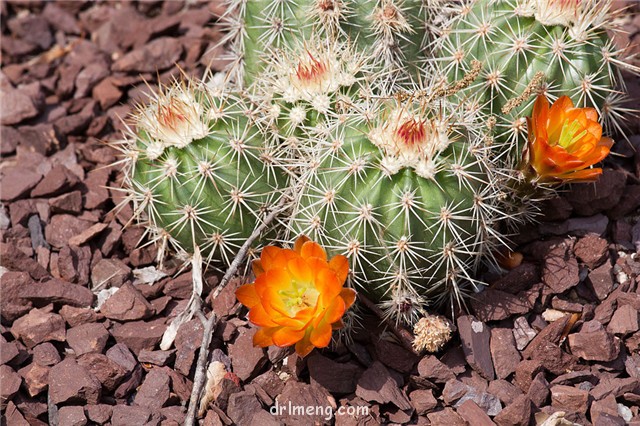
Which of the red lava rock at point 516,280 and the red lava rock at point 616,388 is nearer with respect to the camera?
the red lava rock at point 616,388

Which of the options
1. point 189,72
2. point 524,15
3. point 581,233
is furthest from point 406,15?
point 189,72

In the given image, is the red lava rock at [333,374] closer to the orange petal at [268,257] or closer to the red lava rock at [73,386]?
the orange petal at [268,257]

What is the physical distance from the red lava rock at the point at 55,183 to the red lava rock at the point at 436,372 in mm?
2485

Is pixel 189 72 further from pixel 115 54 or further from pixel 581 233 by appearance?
pixel 581 233

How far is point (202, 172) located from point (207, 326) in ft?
2.44

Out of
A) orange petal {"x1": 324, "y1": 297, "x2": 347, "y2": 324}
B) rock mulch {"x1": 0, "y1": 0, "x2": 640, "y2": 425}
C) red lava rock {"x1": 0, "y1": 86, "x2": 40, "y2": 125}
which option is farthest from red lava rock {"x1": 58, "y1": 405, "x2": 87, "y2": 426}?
red lava rock {"x1": 0, "y1": 86, "x2": 40, "y2": 125}

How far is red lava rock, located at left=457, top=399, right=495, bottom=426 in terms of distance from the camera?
10.9ft

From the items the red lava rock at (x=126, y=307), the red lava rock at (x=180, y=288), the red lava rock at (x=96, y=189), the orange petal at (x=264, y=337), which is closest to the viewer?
the orange petal at (x=264, y=337)

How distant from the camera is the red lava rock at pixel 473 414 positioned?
10.9 feet

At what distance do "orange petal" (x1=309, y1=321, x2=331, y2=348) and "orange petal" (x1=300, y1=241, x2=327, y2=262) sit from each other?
0.93ft

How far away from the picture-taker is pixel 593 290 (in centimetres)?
387

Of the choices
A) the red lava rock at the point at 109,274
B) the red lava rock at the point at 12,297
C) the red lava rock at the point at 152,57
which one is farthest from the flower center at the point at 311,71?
the red lava rock at the point at 152,57

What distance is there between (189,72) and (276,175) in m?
1.90

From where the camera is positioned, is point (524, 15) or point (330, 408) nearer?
point (330, 408)
